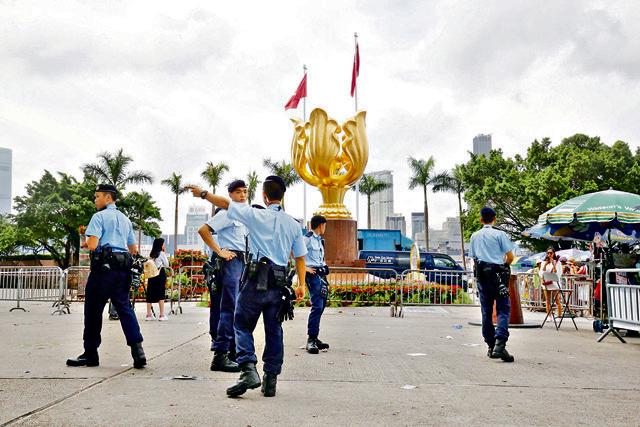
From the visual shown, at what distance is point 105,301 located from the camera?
643 centimetres

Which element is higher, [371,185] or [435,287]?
[371,185]

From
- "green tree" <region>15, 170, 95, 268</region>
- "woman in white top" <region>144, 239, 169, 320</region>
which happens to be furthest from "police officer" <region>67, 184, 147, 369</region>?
"green tree" <region>15, 170, 95, 268</region>

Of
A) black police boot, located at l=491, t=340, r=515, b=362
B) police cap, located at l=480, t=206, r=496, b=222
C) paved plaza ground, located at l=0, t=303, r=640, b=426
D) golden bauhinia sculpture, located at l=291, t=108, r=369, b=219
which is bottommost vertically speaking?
paved plaza ground, located at l=0, t=303, r=640, b=426

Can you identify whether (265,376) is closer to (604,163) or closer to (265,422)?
(265,422)

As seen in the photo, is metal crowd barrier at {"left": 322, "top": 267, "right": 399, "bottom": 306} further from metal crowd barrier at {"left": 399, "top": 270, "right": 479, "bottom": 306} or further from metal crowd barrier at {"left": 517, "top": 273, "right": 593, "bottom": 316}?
metal crowd barrier at {"left": 517, "top": 273, "right": 593, "bottom": 316}

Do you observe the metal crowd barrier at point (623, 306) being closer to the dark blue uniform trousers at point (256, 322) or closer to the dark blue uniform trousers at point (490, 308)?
the dark blue uniform trousers at point (490, 308)

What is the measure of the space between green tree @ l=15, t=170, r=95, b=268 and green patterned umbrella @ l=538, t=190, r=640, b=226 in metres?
38.3

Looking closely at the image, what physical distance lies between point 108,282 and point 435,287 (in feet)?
40.2

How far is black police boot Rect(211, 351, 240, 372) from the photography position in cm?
630

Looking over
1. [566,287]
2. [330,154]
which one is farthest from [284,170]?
[566,287]

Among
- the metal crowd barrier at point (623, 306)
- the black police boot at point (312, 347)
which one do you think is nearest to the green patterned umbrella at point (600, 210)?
the metal crowd barrier at point (623, 306)

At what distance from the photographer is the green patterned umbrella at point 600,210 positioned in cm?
1119

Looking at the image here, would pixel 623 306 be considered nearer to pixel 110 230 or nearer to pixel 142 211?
pixel 110 230

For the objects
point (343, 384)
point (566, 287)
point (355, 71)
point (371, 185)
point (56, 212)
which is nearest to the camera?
point (343, 384)
